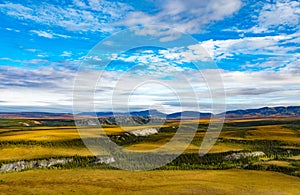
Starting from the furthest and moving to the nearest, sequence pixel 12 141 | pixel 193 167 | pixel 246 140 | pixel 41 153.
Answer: pixel 246 140 < pixel 12 141 < pixel 41 153 < pixel 193 167

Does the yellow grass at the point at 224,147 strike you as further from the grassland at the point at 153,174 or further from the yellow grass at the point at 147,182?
the yellow grass at the point at 147,182

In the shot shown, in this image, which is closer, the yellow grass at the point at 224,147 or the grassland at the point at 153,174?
the grassland at the point at 153,174

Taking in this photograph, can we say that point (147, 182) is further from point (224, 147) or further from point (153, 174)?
point (224, 147)

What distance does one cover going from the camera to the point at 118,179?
213 feet

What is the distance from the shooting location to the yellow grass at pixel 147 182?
2157 inches

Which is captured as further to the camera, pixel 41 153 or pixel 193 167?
pixel 41 153

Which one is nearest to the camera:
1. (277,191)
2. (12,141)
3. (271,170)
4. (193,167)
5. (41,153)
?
(277,191)

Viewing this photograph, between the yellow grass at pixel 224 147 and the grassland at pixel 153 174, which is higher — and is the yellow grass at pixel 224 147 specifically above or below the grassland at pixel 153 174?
above

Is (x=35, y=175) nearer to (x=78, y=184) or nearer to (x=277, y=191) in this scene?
(x=78, y=184)

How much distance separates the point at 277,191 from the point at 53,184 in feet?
127

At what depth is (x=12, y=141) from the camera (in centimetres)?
10538

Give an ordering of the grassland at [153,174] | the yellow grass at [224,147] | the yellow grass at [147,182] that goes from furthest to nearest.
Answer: the yellow grass at [224,147] < the grassland at [153,174] < the yellow grass at [147,182]

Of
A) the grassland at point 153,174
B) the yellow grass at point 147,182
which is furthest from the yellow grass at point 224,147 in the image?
the yellow grass at point 147,182

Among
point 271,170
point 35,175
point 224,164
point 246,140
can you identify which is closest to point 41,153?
point 35,175
